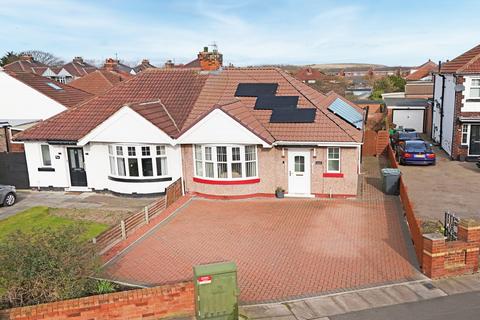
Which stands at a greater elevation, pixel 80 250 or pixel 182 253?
pixel 80 250

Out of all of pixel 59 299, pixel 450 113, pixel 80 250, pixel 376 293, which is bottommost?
pixel 376 293

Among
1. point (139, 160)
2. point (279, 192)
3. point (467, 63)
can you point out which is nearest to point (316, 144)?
point (279, 192)

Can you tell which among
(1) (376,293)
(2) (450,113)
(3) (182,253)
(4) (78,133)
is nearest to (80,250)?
Result: (3) (182,253)

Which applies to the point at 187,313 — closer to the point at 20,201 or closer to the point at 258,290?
the point at 258,290

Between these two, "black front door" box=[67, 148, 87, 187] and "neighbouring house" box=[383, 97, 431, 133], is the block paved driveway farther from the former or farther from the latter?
"neighbouring house" box=[383, 97, 431, 133]

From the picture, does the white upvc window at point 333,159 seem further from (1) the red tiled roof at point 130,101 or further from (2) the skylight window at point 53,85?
(2) the skylight window at point 53,85

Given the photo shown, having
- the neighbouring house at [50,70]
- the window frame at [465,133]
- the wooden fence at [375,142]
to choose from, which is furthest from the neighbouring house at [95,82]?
the window frame at [465,133]

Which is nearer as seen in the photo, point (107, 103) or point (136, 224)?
point (136, 224)
